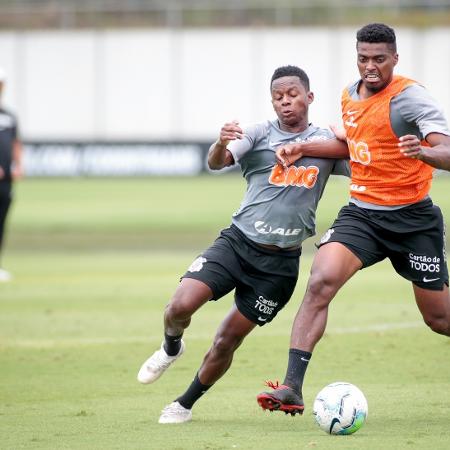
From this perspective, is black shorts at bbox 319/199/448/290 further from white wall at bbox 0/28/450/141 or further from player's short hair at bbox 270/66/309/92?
white wall at bbox 0/28/450/141

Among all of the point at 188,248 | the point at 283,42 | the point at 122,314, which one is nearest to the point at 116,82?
the point at 283,42

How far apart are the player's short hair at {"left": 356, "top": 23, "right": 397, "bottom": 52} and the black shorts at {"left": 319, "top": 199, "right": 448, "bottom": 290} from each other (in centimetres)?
120

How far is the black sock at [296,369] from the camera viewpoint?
26.5 ft

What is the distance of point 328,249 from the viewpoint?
8586 millimetres

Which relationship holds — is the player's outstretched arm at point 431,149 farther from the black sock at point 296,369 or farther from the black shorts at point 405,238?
the black sock at point 296,369

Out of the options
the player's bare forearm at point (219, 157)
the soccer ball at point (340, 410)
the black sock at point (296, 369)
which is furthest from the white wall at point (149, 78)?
the soccer ball at point (340, 410)

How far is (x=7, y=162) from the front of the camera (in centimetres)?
1939

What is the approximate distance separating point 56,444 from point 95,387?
8.61 feet

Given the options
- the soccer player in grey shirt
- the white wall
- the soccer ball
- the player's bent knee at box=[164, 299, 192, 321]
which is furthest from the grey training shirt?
the white wall

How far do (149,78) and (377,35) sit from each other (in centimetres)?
4676

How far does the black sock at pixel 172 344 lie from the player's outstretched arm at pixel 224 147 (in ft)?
4.29

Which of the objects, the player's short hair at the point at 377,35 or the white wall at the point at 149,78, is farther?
the white wall at the point at 149,78

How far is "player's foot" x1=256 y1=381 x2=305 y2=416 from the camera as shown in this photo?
307 inches

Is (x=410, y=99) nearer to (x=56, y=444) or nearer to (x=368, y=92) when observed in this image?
(x=368, y=92)
